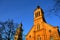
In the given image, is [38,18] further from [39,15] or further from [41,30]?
[41,30]

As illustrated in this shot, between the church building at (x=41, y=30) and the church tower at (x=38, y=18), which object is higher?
the church tower at (x=38, y=18)

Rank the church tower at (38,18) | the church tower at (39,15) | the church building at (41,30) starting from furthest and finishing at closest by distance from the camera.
Answer: the church tower at (39,15) < the church tower at (38,18) < the church building at (41,30)

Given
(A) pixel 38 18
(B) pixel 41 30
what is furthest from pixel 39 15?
(B) pixel 41 30

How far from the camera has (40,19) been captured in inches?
1682

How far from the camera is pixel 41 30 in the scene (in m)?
41.1

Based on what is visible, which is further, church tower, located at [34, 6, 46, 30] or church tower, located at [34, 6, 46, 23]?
church tower, located at [34, 6, 46, 23]

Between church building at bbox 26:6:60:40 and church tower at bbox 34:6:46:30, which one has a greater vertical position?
church tower at bbox 34:6:46:30

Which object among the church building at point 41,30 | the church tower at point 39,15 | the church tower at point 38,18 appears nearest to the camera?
the church building at point 41,30

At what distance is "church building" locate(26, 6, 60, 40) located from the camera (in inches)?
1523

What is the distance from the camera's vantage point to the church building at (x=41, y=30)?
38688mm

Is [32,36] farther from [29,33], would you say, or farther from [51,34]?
[51,34]

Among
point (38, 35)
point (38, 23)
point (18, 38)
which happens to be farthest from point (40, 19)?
point (18, 38)

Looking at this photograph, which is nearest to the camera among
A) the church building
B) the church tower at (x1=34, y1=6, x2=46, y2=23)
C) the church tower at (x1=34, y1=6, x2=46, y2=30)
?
the church building

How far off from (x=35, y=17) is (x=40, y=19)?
5.94 feet
